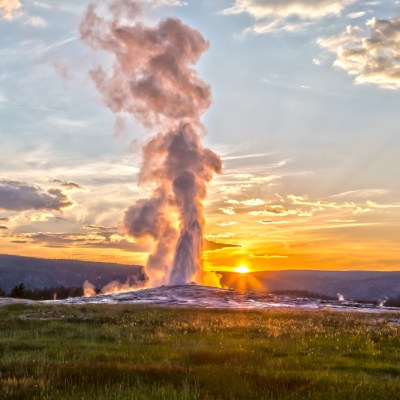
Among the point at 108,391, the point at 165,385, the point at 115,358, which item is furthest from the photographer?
the point at 115,358

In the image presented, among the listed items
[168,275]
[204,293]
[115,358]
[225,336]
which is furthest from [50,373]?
[168,275]

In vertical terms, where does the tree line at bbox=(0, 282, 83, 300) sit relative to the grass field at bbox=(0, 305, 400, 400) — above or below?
below

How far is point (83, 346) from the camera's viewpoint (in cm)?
1623

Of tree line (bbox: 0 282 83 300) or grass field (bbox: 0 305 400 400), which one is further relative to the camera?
tree line (bbox: 0 282 83 300)

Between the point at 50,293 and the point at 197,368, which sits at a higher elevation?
the point at 197,368

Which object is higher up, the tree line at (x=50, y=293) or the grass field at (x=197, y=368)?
the grass field at (x=197, y=368)

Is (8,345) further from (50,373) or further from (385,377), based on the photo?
(385,377)

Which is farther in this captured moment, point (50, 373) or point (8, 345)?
point (8, 345)

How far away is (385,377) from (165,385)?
16.4ft

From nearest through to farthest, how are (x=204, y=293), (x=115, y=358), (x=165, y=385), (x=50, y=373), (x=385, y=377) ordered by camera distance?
(x=165, y=385) → (x=50, y=373) → (x=385, y=377) → (x=115, y=358) → (x=204, y=293)

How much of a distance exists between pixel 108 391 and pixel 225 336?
39.1 ft

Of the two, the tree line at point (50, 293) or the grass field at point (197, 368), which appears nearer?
the grass field at point (197, 368)

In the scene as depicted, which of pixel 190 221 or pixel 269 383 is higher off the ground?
pixel 190 221

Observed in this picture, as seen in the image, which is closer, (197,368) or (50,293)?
(197,368)
